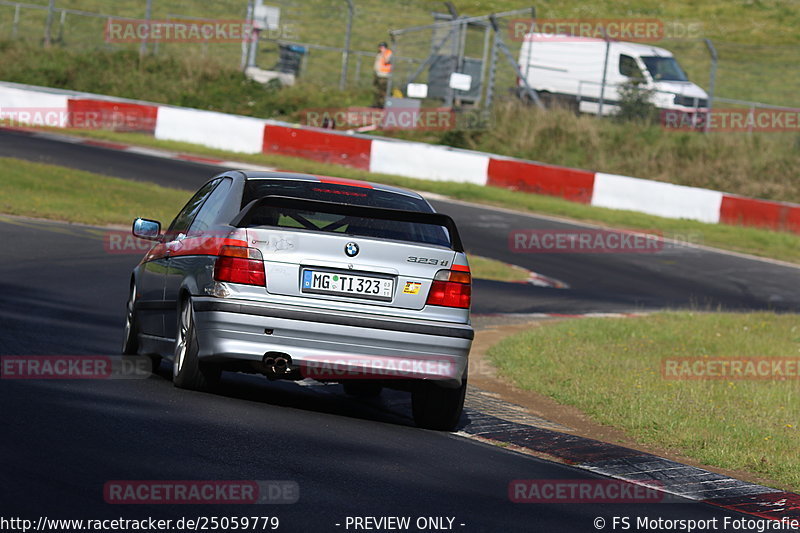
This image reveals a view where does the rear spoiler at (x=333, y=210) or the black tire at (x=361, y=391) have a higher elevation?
the rear spoiler at (x=333, y=210)

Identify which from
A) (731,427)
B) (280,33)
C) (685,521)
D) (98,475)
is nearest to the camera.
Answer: (98,475)

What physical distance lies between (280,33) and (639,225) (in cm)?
2537

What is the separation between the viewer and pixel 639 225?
2520 centimetres

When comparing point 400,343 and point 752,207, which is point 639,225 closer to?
point 752,207

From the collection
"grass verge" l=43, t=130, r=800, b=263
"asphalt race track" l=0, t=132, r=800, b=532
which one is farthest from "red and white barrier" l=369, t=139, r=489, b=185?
"asphalt race track" l=0, t=132, r=800, b=532

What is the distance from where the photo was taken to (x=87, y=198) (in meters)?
20.3

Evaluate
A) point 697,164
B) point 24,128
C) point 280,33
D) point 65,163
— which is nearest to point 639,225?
point 697,164

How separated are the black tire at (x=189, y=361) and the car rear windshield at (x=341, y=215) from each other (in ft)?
2.51

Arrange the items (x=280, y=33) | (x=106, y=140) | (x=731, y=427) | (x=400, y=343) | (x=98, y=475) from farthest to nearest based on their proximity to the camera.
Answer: (x=280, y=33) → (x=106, y=140) → (x=731, y=427) → (x=400, y=343) → (x=98, y=475)

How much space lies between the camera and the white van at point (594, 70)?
3328 cm

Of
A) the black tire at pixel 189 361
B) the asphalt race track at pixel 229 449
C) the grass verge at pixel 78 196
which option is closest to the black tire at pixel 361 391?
the asphalt race track at pixel 229 449

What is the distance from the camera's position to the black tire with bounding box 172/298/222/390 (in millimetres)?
7727

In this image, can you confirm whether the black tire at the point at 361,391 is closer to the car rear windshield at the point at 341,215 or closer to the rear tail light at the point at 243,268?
the car rear windshield at the point at 341,215

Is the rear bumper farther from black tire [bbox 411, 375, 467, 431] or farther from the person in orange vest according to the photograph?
the person in orange vest
